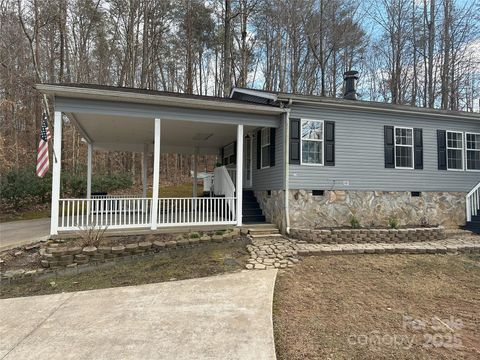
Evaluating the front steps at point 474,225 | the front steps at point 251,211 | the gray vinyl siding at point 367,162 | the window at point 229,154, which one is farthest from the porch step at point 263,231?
the front steps at point 474,225

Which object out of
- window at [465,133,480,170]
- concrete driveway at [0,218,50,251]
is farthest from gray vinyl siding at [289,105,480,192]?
concrete driveway at [0,218,50,251]

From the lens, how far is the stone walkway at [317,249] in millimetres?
6109

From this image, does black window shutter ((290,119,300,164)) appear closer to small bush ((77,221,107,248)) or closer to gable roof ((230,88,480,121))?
gable roof ((230,88,480,121))

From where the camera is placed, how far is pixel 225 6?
18422mm

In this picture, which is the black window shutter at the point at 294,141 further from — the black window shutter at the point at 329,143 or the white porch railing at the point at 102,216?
the white porch railing at the point at 102,216

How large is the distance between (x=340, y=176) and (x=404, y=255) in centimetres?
265

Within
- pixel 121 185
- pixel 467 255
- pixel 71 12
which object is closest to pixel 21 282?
pixel 467 255

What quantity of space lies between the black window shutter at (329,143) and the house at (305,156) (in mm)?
29

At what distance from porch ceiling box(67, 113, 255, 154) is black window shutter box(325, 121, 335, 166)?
7.30 ft

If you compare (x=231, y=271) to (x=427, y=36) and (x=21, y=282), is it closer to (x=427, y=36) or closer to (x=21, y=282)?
(x=21, y=282)

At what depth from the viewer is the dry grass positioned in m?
3.02

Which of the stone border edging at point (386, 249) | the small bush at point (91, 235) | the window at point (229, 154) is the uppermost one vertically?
the window at point (229, 154)

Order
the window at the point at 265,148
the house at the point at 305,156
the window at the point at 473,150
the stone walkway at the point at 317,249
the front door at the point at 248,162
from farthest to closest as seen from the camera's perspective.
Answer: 1. the front door at the point at 248,162
2. the window at the point at 473,150
3. the window at the point at 265,148
4. the house at the point at 305,156
5. the stone walkway at the point at 317,249

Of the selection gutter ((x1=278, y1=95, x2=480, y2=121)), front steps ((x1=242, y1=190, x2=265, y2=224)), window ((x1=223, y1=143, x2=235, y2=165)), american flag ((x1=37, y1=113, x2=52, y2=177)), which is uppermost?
gutter ((x1=278, y1=95, x2=480, y2=121))
